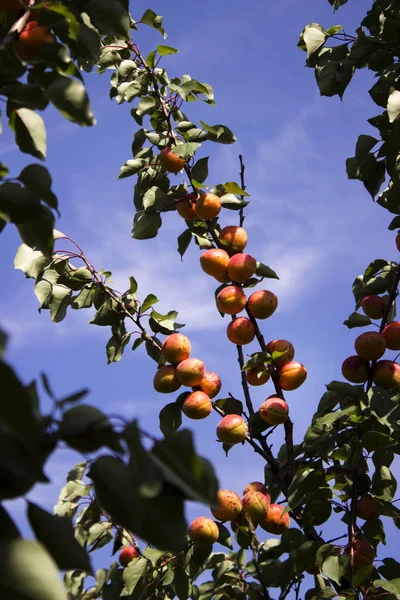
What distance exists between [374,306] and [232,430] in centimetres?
80

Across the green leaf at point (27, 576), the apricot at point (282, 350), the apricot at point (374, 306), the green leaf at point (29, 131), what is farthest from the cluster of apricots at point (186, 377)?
the green leaf at point (27, 576)

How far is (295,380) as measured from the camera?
229 cm

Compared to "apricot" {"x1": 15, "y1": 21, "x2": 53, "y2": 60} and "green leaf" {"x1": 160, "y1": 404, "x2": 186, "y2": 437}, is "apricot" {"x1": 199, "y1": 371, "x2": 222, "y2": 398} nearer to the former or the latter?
"green leaf" {"x1": 160, "y1": 404, "x2": 186, "y2": 437}

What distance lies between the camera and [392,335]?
239cm

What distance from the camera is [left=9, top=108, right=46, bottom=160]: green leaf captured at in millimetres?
1172

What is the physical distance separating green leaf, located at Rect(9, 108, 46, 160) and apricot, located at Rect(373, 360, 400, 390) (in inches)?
61.1

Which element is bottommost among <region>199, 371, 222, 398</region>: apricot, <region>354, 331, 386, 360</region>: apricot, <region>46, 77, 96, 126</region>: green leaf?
<region>46, 77, 96, 126</region>: green leaf

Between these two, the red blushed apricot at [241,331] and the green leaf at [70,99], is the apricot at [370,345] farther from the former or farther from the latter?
the green leaf at [70,99]

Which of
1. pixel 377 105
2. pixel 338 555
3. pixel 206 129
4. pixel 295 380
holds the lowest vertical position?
pixel 338 555

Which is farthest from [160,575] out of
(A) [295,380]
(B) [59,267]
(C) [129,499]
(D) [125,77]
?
(D) [125,77]

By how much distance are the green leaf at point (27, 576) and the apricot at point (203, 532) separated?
4.76 feet

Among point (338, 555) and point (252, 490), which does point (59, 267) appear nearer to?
point (252, 490)

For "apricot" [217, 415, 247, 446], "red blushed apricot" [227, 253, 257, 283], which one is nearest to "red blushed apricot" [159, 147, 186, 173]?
"red blushed apricot" [227, 253, 257, 283]

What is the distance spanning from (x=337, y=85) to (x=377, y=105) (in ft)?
0.64
